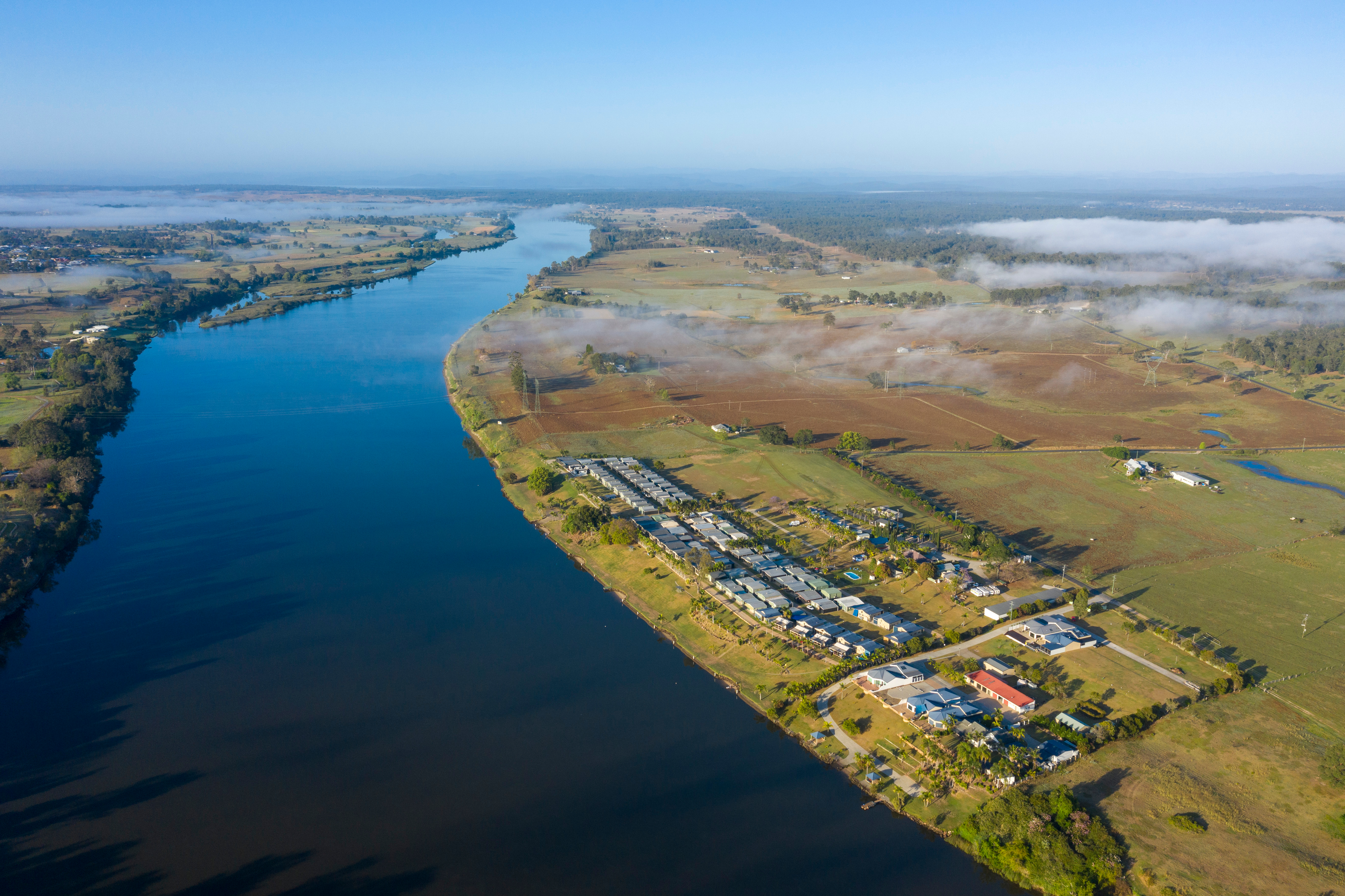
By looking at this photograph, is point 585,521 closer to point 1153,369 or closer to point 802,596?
point 802,596

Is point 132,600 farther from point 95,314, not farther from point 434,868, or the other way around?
point 95,314

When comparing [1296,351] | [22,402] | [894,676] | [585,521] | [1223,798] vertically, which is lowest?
[1223,798]

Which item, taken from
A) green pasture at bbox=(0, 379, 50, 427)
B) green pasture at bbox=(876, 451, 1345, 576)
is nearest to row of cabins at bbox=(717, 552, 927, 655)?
green pasture at bbox=(876, 451, 1345, 576)

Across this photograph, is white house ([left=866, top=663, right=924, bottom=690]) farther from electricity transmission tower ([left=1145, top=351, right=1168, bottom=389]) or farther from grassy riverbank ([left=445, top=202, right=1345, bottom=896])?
electricity transmission tower ([left=1145, top=351, right=1168, bottom=389])

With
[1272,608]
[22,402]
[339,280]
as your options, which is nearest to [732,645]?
[1272,608]

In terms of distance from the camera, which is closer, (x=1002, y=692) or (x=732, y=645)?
(x=1002, y=692)

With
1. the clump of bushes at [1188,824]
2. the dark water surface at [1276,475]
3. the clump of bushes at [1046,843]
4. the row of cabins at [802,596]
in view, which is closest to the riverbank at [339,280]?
the row of cabins at [802,596]

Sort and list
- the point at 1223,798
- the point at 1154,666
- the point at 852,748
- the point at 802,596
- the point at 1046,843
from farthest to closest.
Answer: the point at 802,596 → the point at 1154,666 → the point at 852,748 → the point at 1223,798 → the point at 1046,843
